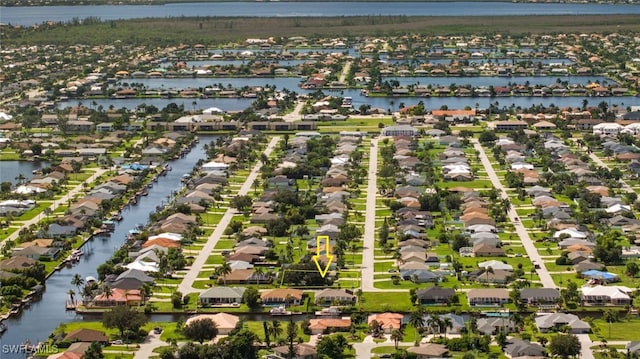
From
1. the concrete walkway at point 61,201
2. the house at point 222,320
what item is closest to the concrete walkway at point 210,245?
the house at point 222,320

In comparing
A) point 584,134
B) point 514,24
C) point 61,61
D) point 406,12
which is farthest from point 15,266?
point 406,12

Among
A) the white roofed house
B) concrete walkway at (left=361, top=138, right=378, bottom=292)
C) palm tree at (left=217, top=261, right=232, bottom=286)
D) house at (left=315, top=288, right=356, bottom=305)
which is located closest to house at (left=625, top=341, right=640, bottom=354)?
house at (left=315, top=288, right=356, bottom=305)

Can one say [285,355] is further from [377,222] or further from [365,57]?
[365,57]

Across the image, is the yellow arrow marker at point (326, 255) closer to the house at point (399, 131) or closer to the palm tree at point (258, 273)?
the palm tree at point (258, 273)

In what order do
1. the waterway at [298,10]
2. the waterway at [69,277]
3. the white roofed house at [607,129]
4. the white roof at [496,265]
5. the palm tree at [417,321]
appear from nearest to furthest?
the palm tree at [417,321]
the waterway at [69,277]
the white roof at [496,265]
the white roofed house at [607,129]
the waterway at [298,10]

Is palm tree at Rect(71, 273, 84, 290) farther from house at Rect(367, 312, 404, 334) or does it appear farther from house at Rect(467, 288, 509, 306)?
house at Rect(467, 288, 509, 306)

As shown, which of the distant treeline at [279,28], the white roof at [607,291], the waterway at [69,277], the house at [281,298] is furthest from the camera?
the distant treeline at [279,28]

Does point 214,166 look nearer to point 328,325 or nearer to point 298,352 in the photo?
point 328,325

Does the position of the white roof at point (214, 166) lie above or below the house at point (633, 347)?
below
